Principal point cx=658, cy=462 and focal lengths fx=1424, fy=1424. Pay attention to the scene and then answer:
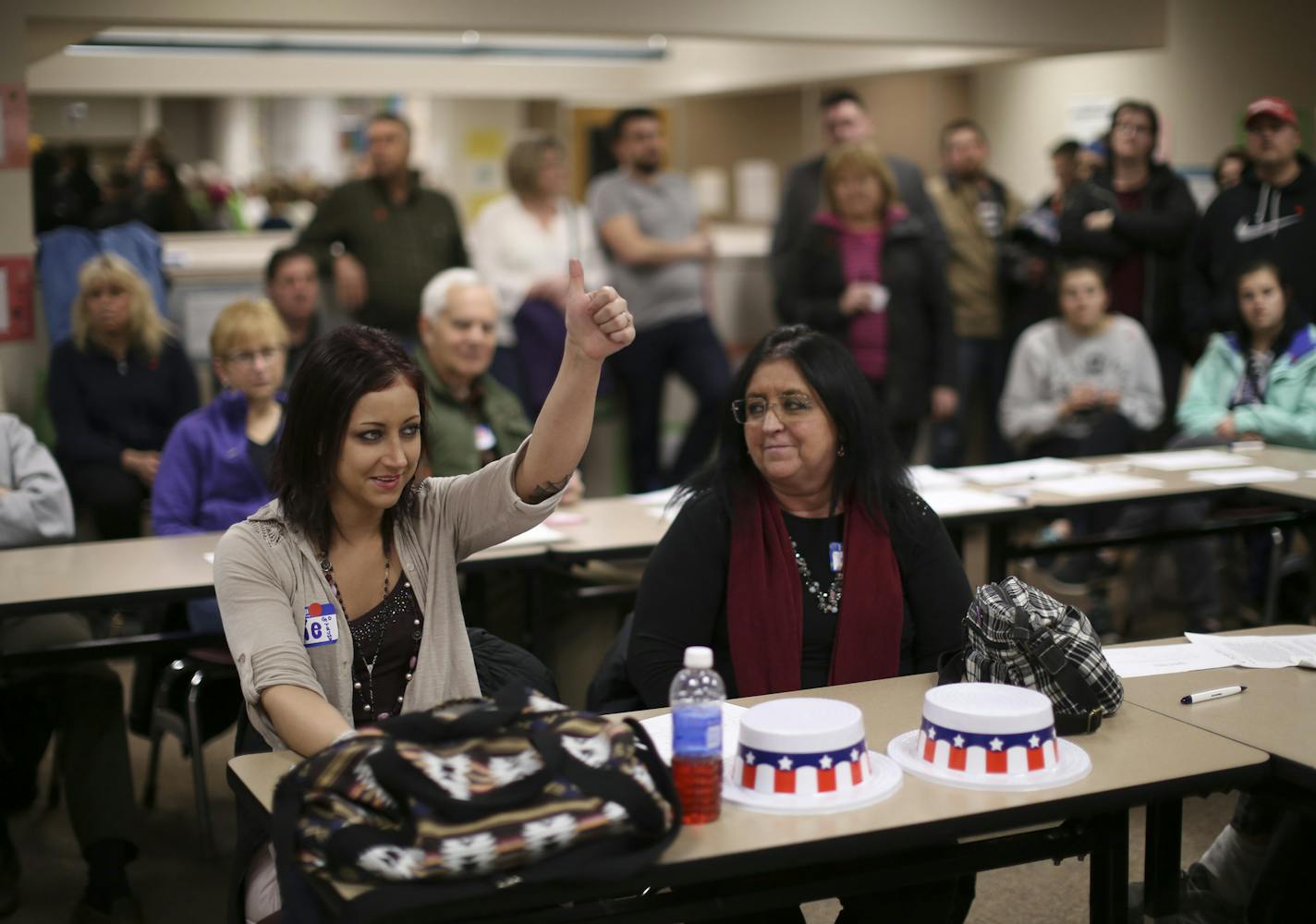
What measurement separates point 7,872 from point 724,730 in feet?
6.42

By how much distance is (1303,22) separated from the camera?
613cm

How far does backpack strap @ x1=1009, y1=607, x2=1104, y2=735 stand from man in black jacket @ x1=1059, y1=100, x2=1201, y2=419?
3823 mm

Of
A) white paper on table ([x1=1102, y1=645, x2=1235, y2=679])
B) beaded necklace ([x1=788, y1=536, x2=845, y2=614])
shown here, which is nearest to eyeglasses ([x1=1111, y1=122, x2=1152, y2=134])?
white paper on table ([x1=1102, y1=645, x2=1235, y2=679])

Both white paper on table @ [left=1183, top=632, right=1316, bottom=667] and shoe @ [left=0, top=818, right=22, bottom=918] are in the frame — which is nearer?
white paper on table @ [left=1183, top=632, right=1316, bottom=667]

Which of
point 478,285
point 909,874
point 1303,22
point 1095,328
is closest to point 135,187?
point 478,285

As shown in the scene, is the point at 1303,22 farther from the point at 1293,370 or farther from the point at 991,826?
the point at 991,826

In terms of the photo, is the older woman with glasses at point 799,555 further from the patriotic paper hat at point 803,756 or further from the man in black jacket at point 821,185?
the man in black jacket at point 821,185

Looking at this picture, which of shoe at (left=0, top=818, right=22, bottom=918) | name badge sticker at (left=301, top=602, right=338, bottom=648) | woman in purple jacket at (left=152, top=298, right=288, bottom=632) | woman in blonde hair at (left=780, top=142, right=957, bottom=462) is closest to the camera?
name badge sticker at (left=301, top=602, right=338, bottom=648)

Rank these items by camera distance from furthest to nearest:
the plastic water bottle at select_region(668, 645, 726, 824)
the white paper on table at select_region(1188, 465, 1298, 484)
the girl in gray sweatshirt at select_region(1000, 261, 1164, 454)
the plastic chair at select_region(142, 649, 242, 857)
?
the girl in gray sweatshirt at select_region(1000, 261, 1164, 454) < the white paper on table at select_region(1188, 465, 1298, 484) < the plastic chair at select_region(142, 649, 242, 857) < the plastic water bottle at select_region(668, 645, 726, 824)

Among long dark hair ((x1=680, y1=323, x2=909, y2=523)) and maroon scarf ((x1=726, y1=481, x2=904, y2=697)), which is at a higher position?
long dark hair ((x1=680, y1=323, x2=909, y2=523))

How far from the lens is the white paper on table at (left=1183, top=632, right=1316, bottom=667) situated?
2408 mm

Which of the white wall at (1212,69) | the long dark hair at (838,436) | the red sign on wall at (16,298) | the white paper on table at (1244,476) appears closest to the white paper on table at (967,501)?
the white paper on table at (1244,476)

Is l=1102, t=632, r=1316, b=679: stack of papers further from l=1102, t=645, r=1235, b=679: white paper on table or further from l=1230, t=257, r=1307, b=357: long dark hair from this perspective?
l=1230, t=257, r=1307, b=357: long dark hair

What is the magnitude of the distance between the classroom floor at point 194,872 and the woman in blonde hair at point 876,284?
2427 millimetres
